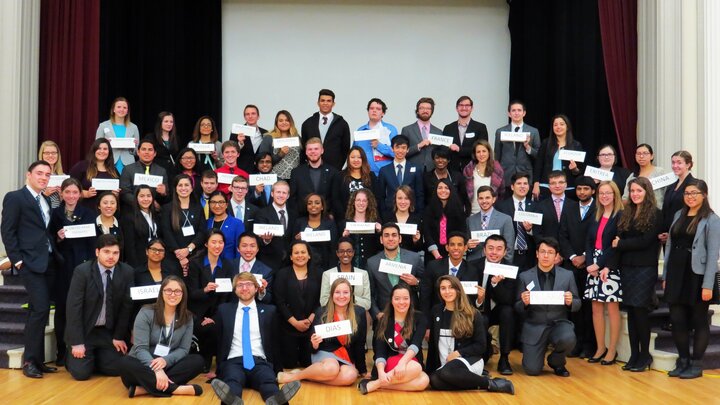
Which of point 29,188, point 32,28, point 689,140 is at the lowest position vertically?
point 29,188

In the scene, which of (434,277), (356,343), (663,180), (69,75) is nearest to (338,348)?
(356,343)

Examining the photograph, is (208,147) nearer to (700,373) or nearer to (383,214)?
(383,214)

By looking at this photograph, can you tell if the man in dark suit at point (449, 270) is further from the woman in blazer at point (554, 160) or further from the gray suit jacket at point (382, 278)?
the woman in blazer at point (554, 160)

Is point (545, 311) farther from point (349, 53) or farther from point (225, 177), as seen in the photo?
point (349, 53)

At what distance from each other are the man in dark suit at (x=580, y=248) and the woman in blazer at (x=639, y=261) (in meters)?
0.51

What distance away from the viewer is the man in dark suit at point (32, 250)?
7098 millimetres

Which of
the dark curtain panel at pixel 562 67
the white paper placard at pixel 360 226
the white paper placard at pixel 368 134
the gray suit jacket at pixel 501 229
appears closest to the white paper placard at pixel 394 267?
the white paper placard at pixel 360 226

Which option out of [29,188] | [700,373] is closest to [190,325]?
[29,188]

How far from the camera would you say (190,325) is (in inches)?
269

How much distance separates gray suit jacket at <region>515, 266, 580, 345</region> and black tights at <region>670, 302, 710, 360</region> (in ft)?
2.65

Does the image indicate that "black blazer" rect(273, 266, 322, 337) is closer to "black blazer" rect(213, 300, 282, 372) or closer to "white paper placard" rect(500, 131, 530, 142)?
"black blazer" rect(213, 300, 282, 372)

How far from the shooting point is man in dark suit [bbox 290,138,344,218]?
845 centimetres

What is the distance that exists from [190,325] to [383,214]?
95.6 inches

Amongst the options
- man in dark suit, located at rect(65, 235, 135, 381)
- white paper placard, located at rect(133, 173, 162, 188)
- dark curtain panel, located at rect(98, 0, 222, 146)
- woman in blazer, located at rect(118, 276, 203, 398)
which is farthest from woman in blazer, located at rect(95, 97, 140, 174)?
woman in blazer, located at rect(118, 276, 203, 398)
